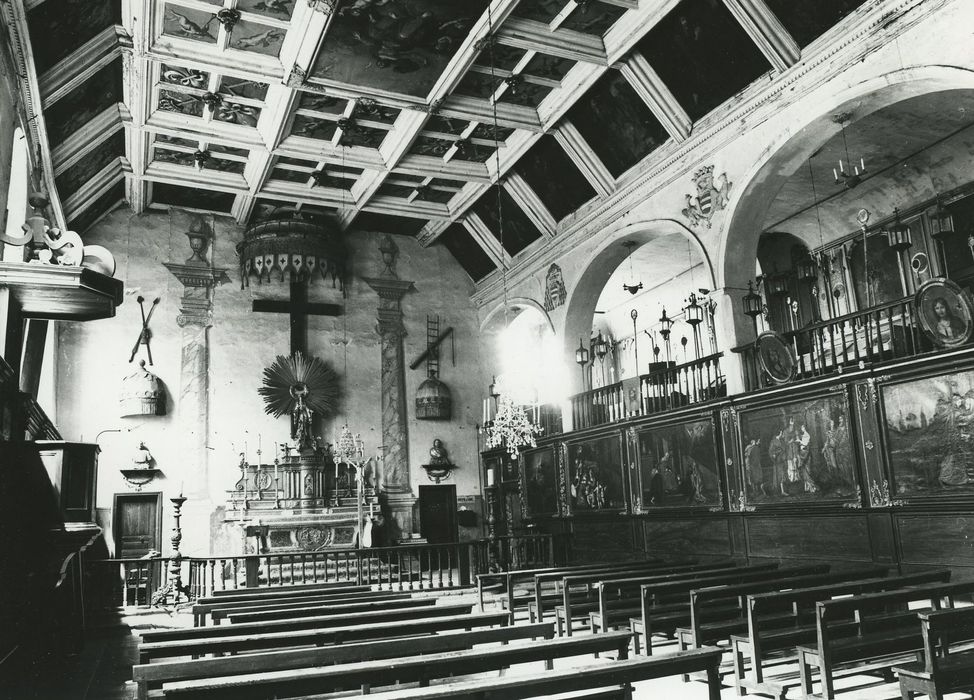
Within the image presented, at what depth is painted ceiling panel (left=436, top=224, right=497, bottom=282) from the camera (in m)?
16.3

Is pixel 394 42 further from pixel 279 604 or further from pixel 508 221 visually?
pixel 279 604

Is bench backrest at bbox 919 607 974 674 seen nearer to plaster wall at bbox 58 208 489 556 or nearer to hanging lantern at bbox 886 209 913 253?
hanging lantern at bbox 886 209 913 253

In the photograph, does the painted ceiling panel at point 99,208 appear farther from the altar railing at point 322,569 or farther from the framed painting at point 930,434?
the framed painting at point 930,434

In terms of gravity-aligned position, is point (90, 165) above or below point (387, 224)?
below

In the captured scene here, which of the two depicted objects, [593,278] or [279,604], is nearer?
Answer: [279,604]

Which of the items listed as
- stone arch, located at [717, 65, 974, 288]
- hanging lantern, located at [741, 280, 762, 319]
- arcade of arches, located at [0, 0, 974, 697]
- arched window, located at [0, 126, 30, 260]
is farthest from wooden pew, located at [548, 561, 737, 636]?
arched window, located at [0, 126, 30, 260]

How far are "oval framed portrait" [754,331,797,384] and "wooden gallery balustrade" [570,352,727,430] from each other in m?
0.91

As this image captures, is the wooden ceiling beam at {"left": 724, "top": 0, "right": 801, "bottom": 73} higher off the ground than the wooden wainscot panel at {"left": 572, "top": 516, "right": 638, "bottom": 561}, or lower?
higher

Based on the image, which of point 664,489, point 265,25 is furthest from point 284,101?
point 664,489

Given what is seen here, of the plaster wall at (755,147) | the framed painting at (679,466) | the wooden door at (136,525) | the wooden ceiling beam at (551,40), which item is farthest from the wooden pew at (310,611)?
the wooden door at (136,525)

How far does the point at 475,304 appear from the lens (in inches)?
671

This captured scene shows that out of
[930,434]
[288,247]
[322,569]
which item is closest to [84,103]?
[288,247]

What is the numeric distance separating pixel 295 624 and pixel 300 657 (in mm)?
1118

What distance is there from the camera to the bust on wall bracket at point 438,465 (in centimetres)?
1555
